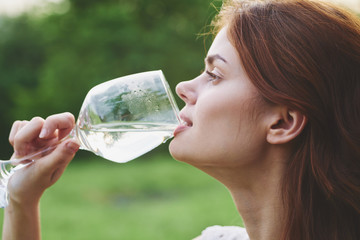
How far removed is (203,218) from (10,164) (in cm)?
744

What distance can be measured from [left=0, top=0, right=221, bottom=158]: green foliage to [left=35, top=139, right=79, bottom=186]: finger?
548 inches

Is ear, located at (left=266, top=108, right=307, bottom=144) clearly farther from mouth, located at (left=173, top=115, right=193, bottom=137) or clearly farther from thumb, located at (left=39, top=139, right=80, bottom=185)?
thumb, located at (left=39, top=139, right=80, bottom=185)

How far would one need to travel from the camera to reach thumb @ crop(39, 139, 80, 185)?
1889 mm

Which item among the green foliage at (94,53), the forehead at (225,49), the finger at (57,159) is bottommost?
the green foliage at (94,53)

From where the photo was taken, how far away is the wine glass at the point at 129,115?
66.0 inches

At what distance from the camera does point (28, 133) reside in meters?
1.88

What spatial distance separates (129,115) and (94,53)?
1703cm

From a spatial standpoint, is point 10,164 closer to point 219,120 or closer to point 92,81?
point 219,120

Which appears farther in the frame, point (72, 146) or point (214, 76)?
point (72, 146)

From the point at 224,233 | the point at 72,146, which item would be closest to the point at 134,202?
the point at 224,233

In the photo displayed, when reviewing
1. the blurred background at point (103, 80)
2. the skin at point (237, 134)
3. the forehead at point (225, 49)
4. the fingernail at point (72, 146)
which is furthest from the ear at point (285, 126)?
the blurred background at point (103, 80)

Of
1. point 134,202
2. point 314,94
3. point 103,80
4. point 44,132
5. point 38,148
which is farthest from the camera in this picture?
point 103,80

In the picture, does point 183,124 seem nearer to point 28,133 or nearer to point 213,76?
point 213,76

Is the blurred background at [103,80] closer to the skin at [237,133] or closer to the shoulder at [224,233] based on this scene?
the shoulder at [224,233]
